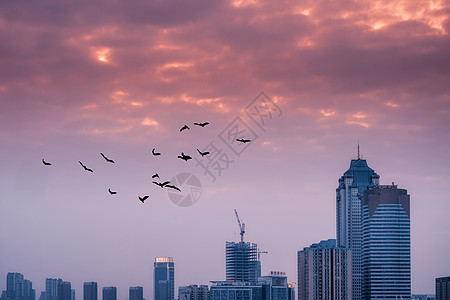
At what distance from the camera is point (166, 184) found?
70.1m

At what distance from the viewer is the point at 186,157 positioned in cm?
6981

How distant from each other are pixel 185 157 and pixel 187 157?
149mm

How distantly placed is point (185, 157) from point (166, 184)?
2.50m

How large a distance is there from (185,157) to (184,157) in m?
0.10

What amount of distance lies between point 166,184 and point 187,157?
2.59 m

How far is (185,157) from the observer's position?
2751 inches

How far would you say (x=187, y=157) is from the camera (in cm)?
6988

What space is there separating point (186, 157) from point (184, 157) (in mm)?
149

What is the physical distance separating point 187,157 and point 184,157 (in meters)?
0.23

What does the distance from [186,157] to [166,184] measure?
2.55 m

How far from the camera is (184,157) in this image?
69.8 metres

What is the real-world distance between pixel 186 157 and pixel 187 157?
10 centimetres

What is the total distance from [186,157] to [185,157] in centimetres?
10
